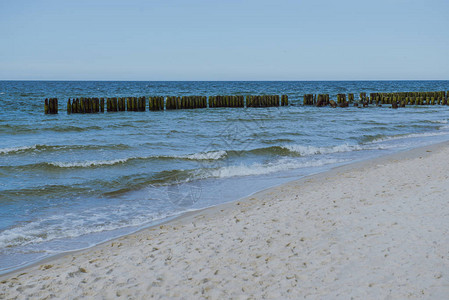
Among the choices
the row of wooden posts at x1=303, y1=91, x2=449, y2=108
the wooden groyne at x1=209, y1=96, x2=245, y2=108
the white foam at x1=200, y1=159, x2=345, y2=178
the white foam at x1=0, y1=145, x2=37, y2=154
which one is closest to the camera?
the white foam at x1=200, y1=159, x2=345, y2=178

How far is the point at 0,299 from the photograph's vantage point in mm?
4410

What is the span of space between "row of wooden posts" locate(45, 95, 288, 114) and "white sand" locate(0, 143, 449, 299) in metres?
23.8

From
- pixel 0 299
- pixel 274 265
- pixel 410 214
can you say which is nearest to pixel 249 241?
pixel 274 265

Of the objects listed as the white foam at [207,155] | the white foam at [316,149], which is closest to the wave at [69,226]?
the white foam at [207,155]

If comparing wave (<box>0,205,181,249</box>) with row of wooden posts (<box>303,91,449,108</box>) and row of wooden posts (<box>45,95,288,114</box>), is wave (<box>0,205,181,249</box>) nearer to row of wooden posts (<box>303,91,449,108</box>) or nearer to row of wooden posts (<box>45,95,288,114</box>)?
row of wooden posts (<box>45,95,288,114</box>)

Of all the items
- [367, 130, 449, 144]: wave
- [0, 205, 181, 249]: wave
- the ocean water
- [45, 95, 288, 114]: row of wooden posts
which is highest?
[45, 95, 288, 114]: row of wooden posts

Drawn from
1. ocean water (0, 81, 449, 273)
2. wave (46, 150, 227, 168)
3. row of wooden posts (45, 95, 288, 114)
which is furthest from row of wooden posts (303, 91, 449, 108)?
wave (46, 150, 227, 168)

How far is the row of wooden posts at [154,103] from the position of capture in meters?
29.0

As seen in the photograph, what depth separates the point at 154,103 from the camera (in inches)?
1248

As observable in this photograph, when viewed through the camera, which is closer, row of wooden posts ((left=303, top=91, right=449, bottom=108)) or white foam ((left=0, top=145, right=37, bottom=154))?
white foam ((left=0, top=145, right=37, bottom=154))

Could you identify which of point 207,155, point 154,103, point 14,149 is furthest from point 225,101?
point 14,149

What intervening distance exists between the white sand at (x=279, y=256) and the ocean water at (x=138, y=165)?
1012mm

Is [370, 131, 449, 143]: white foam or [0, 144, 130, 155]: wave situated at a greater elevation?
[370, 131, 449, 143]: white foam

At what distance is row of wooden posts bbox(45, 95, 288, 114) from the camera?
95.2ft
